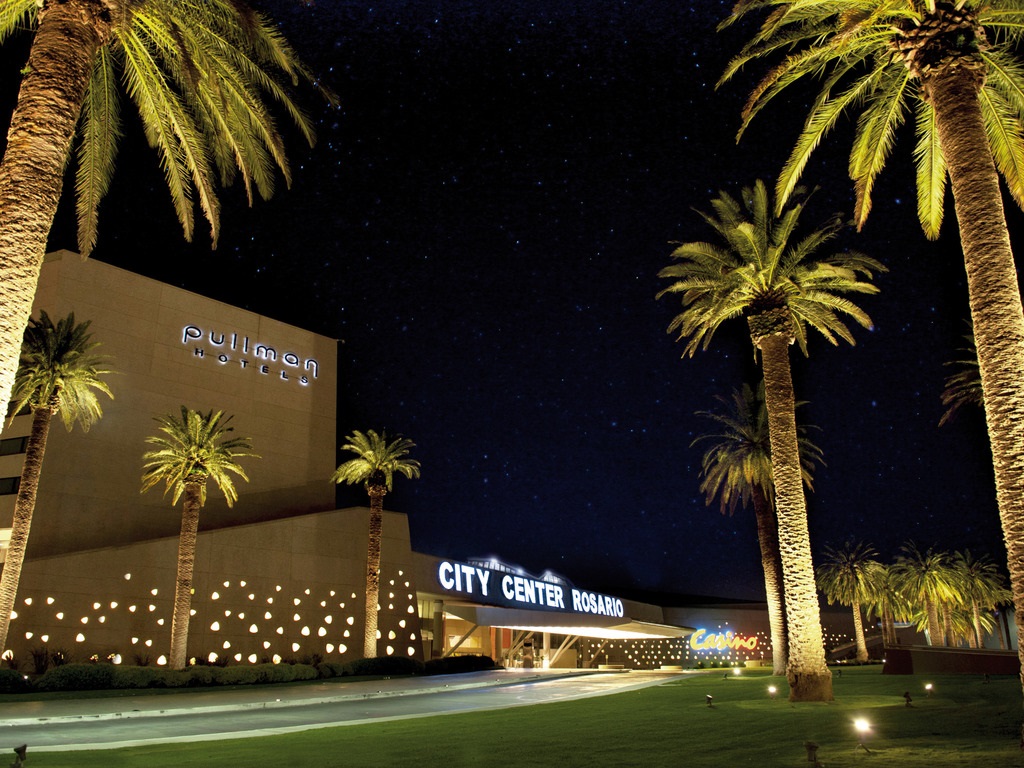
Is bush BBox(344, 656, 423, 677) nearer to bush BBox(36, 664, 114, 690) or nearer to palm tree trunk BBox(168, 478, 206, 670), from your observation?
palm tree trunk BBox(168, 478, 206, 670)

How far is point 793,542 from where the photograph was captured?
915 inches

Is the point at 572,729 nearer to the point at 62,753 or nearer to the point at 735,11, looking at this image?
the point at 62,753

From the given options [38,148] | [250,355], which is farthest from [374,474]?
[38,148]

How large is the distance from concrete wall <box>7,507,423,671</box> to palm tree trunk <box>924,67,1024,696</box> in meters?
42.2

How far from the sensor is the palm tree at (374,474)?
4828cm

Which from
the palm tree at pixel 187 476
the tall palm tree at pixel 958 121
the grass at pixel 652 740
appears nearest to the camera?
the grass at pixel 652 740

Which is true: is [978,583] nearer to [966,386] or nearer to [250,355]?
[966,386]

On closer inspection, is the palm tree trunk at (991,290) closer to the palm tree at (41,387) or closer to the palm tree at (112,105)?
the palm tree at (112,105)

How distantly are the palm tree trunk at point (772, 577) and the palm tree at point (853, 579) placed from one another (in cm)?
3524

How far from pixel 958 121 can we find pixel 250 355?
55.4 metres

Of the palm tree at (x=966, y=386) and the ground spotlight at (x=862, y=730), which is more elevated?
the palm tree at (x=966, y=386)

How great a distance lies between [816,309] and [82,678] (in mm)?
31653

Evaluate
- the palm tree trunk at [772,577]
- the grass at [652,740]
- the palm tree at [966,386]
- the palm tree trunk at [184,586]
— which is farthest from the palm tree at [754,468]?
the palm tree trunk at [184,586]

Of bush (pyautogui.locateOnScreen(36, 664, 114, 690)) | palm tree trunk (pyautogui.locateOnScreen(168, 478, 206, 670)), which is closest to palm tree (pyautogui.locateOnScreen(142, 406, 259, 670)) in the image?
palm tree trunk (pyautogui.locateOnScreen(168, 478, 206, 670))
